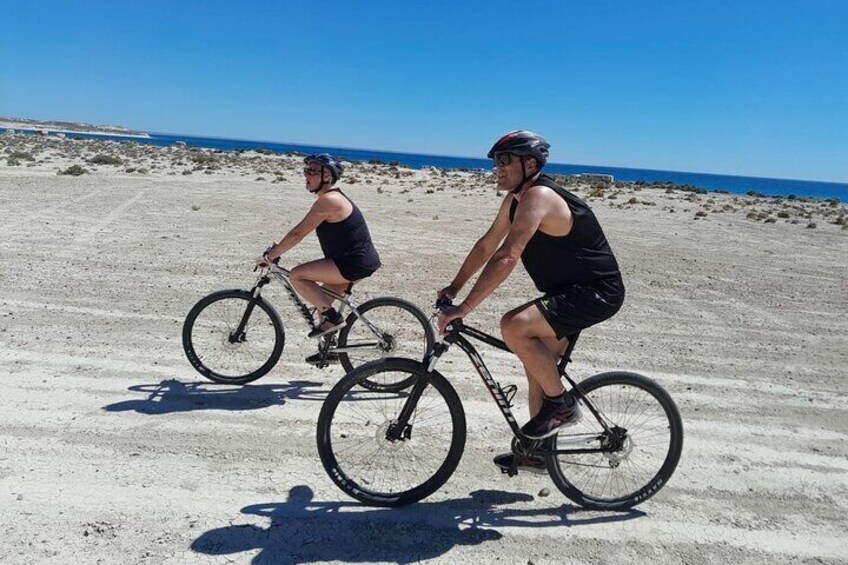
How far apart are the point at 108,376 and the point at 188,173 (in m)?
33.3

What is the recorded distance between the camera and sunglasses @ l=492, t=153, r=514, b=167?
144 inches

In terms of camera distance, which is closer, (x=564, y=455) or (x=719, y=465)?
(x=564, y=455)

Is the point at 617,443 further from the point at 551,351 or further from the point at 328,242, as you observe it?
the point at 328,242

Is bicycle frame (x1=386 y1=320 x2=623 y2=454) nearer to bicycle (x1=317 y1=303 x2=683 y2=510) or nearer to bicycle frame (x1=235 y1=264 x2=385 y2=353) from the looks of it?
bicycle (x1=317 y1=303 x2=683 y2=510)

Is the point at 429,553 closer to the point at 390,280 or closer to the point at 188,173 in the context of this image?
the point at 390,280

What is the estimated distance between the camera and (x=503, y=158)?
12.1 feet

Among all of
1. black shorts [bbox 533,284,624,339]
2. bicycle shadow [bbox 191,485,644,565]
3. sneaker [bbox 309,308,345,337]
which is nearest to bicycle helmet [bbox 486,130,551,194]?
black shorts [bbox 533,284,624,339]

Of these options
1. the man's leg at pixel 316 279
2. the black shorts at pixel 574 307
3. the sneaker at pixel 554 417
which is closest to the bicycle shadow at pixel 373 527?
the sneaker at pixel 554 417

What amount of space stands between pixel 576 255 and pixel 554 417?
3.31 feet

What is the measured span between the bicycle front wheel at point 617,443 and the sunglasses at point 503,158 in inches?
58.3

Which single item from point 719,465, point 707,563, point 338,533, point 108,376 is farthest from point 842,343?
point 108,376

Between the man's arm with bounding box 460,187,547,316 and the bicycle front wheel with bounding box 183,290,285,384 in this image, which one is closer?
the man's arm with bounding box 460,187,547,316

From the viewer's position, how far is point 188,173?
119 ft

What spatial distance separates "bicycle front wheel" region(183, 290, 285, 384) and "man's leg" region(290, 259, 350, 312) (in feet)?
1.34
